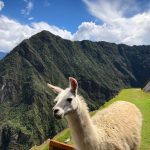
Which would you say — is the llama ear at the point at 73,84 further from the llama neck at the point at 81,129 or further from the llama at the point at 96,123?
the llama neck at the point at 81,129

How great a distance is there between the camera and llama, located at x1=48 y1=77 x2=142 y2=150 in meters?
9.63

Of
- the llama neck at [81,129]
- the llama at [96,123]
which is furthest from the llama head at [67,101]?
the llama neck at [81,129]

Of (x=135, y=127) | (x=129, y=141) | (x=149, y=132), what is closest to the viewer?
(x=129, y=141)

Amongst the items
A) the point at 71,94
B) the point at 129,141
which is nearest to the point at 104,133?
the point at 129,141

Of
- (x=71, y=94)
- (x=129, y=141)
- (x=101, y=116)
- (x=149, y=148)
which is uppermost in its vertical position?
(x=71, y=94)

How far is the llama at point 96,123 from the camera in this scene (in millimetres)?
9633

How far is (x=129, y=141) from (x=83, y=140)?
2.60 m

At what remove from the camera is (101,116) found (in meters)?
12.8

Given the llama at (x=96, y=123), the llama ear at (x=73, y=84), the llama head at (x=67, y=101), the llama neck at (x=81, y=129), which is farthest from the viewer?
the llama neck at (x=81, y=129)

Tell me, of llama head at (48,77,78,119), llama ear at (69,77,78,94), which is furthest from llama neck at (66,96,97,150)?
llama ear at (69,77,78,94)

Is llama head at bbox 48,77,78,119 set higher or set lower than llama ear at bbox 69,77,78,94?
lower

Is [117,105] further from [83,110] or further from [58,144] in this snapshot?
[83,110]

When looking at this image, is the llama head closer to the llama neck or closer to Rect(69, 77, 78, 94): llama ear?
Rect(69, 77, 78, 94): llama ear

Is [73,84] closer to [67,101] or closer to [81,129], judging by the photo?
[67,101]
